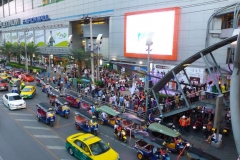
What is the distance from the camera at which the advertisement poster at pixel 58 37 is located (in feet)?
177

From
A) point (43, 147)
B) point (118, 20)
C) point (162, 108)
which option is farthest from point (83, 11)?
point (43, 147)

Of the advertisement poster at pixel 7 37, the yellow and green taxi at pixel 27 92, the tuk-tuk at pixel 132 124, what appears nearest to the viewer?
the tuk-tuk at pixel 132 124

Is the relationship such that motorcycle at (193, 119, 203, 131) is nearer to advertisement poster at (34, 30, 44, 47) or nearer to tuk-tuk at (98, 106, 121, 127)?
tuk-tuk at (98, 106, 121, 127)

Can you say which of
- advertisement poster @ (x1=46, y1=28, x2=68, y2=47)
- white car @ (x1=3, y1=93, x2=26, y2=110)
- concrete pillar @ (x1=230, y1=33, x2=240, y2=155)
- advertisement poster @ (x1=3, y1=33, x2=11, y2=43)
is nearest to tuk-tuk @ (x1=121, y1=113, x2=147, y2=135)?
concrete pillar @ (x1=230, y1=33, x2=240, y2=155)

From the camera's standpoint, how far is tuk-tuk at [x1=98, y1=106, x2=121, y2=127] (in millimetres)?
17277

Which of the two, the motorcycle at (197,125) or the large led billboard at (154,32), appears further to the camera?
the large led billboard at (154,32)

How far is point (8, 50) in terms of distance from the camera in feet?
181

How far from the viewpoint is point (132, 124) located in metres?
16.5

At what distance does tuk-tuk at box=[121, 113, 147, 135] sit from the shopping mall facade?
45.8 ft

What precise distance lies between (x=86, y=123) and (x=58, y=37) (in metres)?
45.0

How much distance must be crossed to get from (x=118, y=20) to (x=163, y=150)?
1237 inches

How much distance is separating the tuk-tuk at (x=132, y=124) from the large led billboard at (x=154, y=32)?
55.8ft

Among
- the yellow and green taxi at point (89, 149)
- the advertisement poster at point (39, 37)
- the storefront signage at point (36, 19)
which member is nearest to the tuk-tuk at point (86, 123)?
the yellow and green taxi at point (89, 149)

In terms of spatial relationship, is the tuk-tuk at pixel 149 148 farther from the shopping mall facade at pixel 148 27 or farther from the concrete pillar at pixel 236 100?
the shopping mall facade at pixel 148 27
